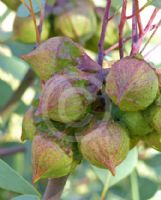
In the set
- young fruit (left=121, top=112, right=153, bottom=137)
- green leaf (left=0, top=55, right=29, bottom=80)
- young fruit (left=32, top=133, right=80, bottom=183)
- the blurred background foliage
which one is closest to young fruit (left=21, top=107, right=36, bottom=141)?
young fruit (left=32, top=133, right=80, bottom=183)

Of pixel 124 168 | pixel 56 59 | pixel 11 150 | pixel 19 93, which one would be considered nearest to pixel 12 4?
pixel 19 93

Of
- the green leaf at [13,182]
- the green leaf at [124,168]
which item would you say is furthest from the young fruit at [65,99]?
the green leaf at [124,168]

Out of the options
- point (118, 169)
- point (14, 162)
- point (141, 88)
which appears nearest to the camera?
point (141, 88)

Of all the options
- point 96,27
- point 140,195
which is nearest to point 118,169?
point 140,195

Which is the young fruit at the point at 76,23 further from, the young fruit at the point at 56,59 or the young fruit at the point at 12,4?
the young fruit at the point at 56,59

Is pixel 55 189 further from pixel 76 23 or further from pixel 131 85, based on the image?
pixel 76 23

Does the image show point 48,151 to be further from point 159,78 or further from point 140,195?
point 140,195

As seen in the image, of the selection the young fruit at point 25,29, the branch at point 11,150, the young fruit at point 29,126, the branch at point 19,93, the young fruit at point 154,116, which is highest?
the young fruit at point 154,116
